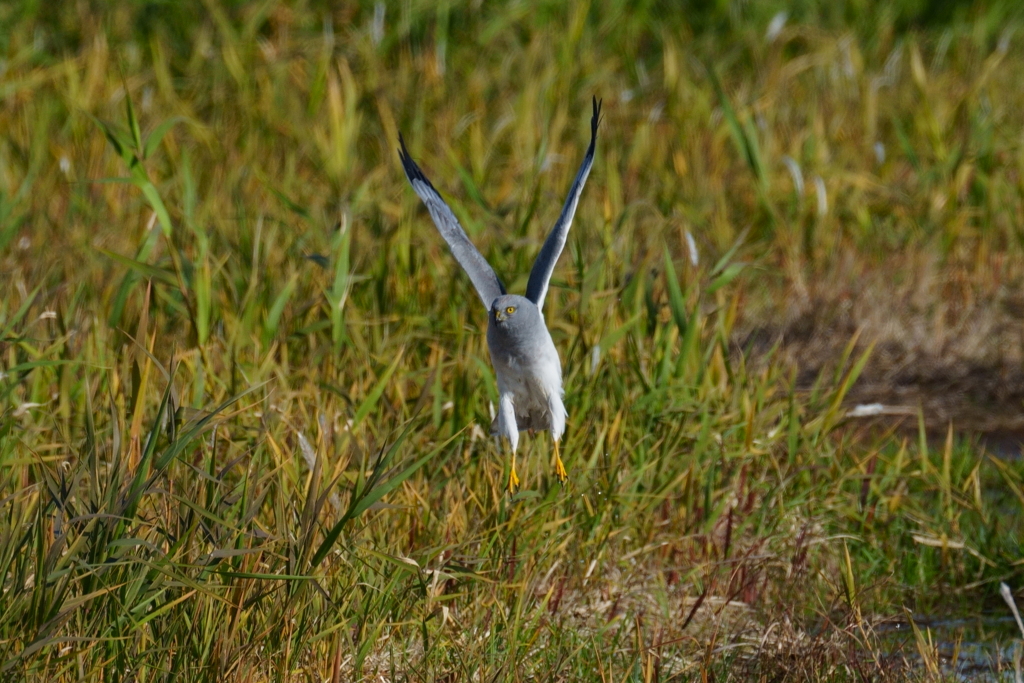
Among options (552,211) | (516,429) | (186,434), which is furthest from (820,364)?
(186,434)

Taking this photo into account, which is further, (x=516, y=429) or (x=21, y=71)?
(x=21, y=71)

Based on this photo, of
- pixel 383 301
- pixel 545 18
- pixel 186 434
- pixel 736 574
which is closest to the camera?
pixel 186 434

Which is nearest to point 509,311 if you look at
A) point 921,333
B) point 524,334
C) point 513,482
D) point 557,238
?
point 524,334

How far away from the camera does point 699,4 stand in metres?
9.12

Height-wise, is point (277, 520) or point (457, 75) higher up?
point (277, 520)

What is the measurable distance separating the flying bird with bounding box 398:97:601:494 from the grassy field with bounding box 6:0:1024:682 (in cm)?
22

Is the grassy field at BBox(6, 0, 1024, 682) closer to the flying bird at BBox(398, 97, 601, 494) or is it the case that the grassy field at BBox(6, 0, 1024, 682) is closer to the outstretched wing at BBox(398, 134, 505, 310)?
the flying bird at BBox(398, 97, 601, 494)

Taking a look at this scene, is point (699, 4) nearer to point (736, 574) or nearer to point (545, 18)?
Result: point (545, 18)

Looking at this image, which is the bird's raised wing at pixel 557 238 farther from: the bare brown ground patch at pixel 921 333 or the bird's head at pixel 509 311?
the bare brown ground patch at pixel 921 333

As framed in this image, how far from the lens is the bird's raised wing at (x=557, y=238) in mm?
2807

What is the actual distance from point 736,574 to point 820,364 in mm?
2131

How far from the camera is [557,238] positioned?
9.30 ft

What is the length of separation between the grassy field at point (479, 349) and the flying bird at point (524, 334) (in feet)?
0.71

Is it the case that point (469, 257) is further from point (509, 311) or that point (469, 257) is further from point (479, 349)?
point (479, 349)
